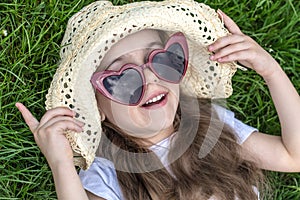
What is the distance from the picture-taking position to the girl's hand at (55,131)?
5.93 feet

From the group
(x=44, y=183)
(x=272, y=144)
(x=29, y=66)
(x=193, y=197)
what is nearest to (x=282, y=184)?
(x=272, y=144)

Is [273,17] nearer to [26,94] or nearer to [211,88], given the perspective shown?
[211,88]

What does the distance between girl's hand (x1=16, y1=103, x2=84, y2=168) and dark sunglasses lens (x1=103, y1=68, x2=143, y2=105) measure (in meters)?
0.14

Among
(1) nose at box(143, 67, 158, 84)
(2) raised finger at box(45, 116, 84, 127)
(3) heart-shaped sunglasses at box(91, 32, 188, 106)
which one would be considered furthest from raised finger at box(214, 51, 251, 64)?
(2) raised finger at box(45, 116, 84, 127)

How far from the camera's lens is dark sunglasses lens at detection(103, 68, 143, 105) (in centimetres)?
177

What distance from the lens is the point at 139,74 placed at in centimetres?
178

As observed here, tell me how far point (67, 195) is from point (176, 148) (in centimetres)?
44

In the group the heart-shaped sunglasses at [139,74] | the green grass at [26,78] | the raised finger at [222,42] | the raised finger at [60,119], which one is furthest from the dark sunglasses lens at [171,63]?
the green grass at [26,78]

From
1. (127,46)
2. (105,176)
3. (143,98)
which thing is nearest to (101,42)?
(127,46)

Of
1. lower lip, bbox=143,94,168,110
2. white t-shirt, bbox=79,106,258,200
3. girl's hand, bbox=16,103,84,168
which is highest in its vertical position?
lower lip, bbox=143,94,168,110

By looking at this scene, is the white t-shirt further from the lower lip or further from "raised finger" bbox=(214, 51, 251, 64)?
"raised finger" bbox=(214, 51, 251, 64)

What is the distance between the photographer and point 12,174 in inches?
86.7

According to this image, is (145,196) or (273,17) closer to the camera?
(145,196)

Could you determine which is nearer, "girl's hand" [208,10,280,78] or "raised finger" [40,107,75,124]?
"raised finger" [40,107,75,124]
